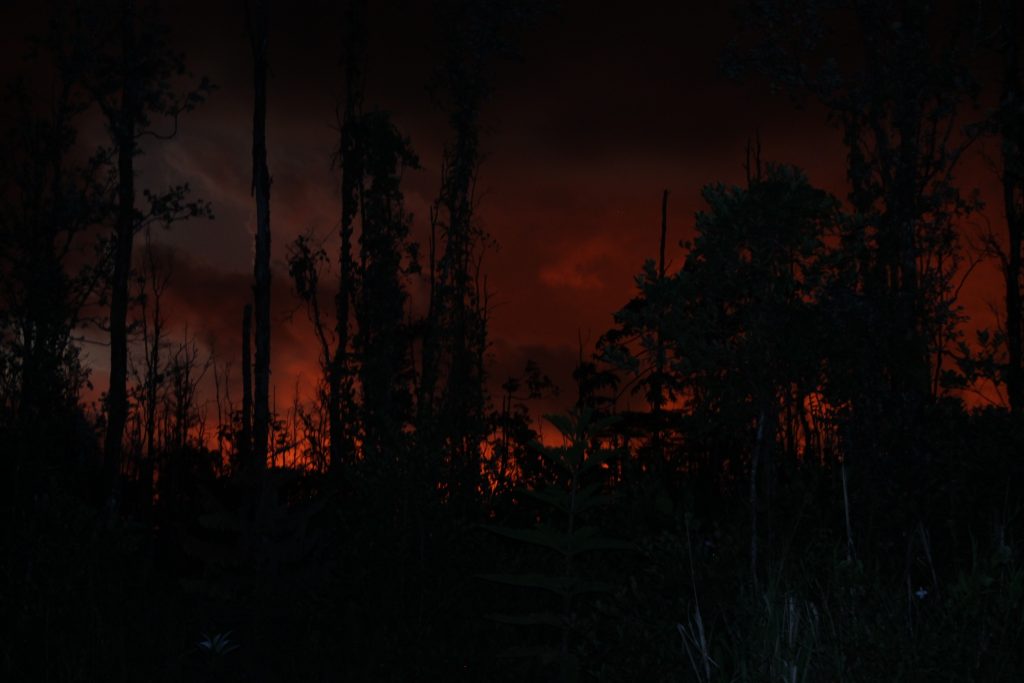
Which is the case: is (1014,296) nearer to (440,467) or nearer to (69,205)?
(440,467)

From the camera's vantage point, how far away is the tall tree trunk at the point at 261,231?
723 inches

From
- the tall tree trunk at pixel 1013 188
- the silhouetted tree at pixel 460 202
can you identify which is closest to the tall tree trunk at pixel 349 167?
the silhouetted tree at pixel 460 202

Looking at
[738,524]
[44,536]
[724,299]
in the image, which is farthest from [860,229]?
[44,536]

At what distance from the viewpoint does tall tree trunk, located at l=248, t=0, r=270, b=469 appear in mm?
18375

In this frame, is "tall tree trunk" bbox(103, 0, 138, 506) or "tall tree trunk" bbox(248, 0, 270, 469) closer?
"tall tree trunk" bbox(248, 0, 270, 469)

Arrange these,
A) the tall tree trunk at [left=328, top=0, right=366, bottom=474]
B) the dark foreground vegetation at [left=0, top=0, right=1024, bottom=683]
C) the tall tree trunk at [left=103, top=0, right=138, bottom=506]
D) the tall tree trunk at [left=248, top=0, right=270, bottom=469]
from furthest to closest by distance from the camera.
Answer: the tall tree trunk at [left=328, top=0, right=366, bottom=474]
the tall tree trunk at [left=103, top=0, right=138, bottom=506]
the tall tree trunk at [left=248, top=0, right=270, bottom=469]
the dark foreground vegetation at [left=0, top=0, right=1024, bottom=683]

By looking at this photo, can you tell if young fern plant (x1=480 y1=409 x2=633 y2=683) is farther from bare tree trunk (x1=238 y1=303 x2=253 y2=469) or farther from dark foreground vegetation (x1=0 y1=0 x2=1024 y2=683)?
bare tree trunk (x1=238 y1=303 x2=253 y2=469)

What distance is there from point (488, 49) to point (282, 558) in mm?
18944

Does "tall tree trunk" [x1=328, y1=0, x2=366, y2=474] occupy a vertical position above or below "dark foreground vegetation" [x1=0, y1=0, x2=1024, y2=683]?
above

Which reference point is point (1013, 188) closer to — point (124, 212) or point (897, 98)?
point (897, 98)

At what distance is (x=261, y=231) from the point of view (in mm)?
19297

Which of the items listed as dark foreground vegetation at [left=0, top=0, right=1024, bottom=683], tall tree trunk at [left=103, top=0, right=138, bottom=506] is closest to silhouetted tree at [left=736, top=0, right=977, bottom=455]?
dark foreground vegetation at [left=0, top=0, right=1024, bottom=683]

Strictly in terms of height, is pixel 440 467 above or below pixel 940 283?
below

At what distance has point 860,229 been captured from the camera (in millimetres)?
8305
